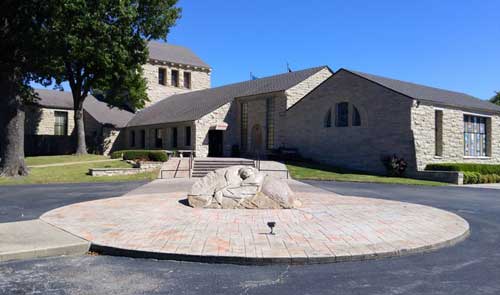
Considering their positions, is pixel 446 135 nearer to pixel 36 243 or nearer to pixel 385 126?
pixel 385 126

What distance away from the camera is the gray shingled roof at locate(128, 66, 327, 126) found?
34469 mm

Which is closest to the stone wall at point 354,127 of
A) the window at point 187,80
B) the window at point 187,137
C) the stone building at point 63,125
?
the window at point 187,137

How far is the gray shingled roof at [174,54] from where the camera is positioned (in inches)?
1994

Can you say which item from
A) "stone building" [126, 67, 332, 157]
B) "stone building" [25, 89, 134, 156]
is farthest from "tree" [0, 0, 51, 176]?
"stone building" [25, 89, 134, 156]

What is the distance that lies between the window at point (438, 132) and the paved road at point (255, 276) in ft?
68.4

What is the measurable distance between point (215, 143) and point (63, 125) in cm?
2226

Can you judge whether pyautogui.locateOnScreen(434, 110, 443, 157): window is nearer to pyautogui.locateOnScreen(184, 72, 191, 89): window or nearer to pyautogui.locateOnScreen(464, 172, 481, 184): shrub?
pyautogui.locateOnScreen(464, 172, 481, 184): shrub

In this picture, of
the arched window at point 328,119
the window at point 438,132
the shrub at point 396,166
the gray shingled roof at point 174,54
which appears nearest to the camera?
the shrub at point 396,166

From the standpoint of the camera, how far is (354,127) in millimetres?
27156

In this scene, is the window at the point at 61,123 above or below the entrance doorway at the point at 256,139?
above

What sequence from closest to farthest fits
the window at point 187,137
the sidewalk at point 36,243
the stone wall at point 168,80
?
1. the sidewalk at point 36,243
2. the window at point 187,137
3. the stone wall at point 168,80

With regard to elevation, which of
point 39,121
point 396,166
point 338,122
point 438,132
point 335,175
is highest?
point 39,121

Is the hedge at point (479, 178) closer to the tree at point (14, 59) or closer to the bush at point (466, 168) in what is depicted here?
the bush at point (466, 168)

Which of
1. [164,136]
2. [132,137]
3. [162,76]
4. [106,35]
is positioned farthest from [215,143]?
[162,76]
